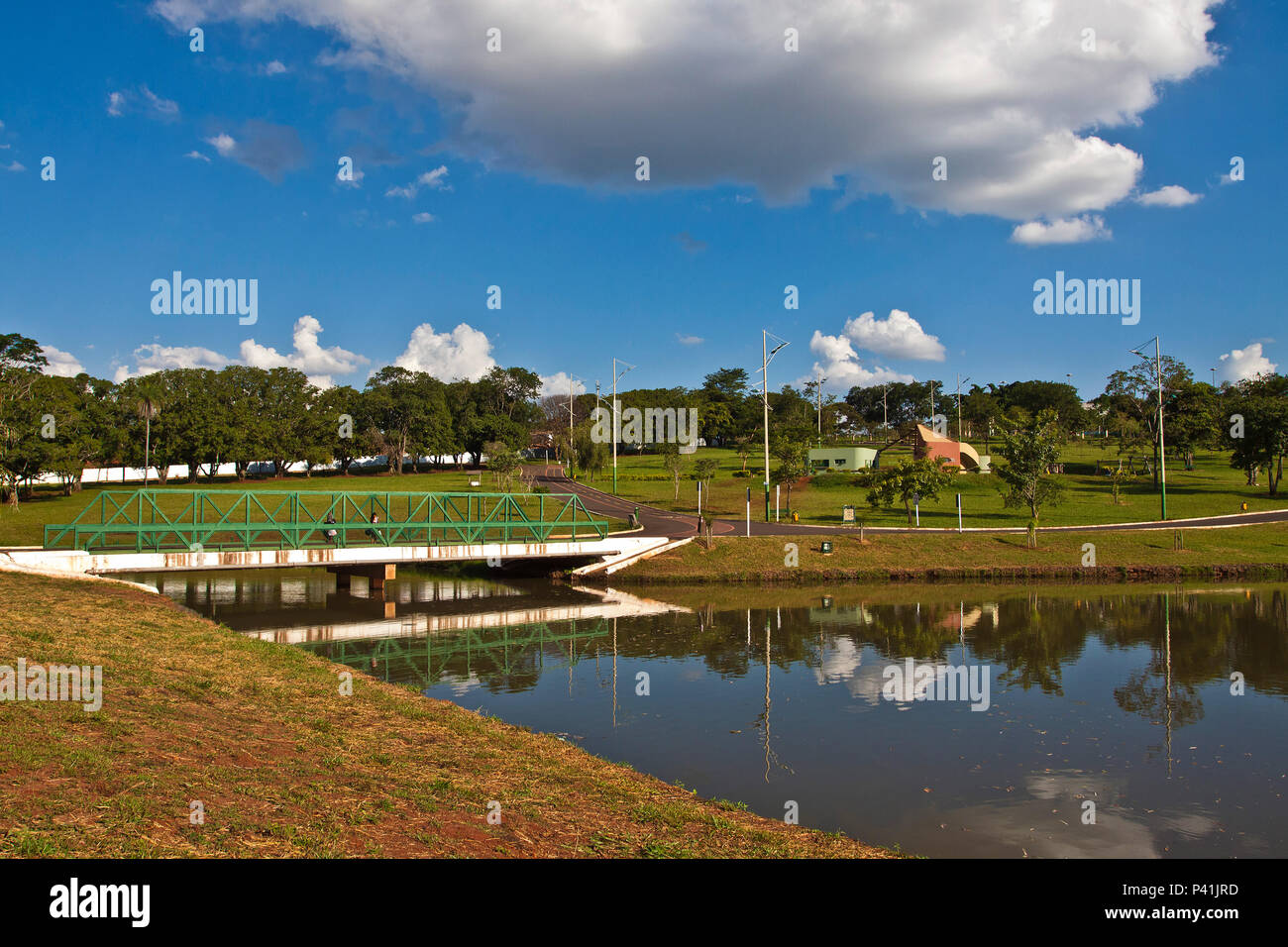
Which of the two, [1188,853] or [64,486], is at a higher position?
[64,486]

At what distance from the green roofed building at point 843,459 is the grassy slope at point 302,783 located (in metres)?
78.3

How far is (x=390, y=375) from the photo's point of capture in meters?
126

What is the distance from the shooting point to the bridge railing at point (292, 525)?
3434 centimetres

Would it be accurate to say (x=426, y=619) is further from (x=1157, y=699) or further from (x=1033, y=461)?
(x=1033, y=461)

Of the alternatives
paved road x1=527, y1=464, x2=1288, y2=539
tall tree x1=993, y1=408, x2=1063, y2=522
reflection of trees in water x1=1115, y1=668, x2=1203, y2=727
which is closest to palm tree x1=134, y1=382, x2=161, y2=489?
paved road x1=527, y1=464, x2=1288, y2=539

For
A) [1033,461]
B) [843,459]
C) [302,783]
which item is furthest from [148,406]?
[302,783]

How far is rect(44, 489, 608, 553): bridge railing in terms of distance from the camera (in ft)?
113

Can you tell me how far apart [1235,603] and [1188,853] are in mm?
30273

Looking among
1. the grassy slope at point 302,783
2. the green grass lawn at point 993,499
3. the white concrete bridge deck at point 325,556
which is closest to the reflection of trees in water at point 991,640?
the grassy slope at point 302,783

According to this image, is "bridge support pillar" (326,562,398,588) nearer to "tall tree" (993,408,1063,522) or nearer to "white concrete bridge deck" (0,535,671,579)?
"white concrete bridge deck" (0,535,671,579)

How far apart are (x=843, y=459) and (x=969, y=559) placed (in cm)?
4596

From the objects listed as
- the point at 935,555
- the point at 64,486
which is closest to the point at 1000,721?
the point at 935,555
